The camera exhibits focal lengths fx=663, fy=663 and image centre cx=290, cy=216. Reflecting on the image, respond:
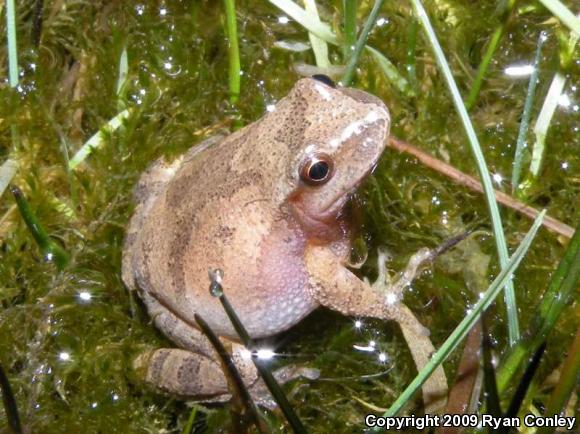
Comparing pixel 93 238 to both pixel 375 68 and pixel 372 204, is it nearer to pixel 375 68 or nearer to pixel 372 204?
pixel 372 204

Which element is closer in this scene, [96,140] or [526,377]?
[526,377]

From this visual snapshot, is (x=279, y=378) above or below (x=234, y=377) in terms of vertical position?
below

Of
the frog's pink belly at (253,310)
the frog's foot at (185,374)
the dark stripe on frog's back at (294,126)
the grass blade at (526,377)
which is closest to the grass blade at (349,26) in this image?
the dark stripe on frog's back at (294,126)

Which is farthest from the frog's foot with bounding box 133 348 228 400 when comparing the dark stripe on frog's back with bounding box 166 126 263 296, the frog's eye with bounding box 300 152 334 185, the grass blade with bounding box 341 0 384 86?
the grass blade with bounding box 341 0 384 86

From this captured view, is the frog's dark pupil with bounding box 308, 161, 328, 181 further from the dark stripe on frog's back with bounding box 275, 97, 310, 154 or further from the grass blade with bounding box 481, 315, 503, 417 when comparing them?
the grass blade with bounding box 481, 315, 503, 417

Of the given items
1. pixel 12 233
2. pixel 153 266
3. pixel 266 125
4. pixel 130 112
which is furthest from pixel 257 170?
pixel 12 233

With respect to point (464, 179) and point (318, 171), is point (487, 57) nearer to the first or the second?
point (464, 179)

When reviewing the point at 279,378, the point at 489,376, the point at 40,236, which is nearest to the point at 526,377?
the point at 489,376
